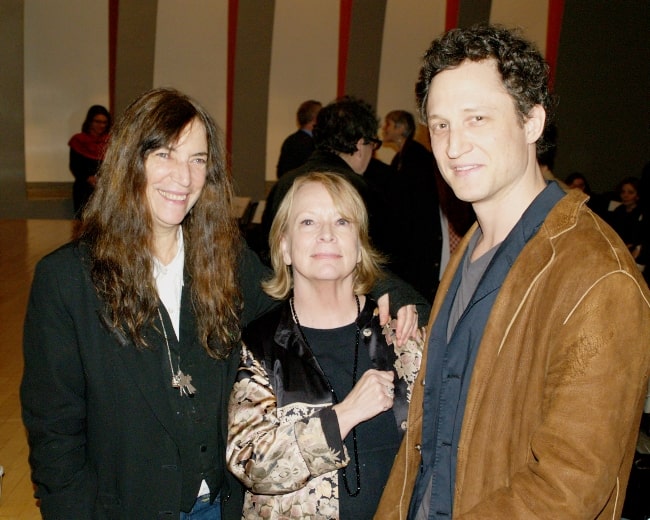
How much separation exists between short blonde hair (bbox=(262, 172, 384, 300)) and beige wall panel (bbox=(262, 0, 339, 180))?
9.79 m

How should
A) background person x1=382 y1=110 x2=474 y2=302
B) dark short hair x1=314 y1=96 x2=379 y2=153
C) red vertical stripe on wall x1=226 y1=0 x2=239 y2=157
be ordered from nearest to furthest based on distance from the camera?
dark short hair x1=314 y1=96 x2=379 y2=153 < background person x1=382 y1=110 x2=474 y2=302 < red vertical stripe on wall x1=226 y1=0 x2=239 y2=157

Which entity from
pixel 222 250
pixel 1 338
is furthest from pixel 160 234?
pixel 1 338

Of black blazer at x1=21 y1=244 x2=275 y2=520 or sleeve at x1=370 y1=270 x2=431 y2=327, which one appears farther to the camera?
sleeve at x1=370 y1=270 x2=431 y2=327

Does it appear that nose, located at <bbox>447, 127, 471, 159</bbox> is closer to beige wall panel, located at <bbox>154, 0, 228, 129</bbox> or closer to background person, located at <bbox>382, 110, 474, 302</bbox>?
background person, located at <bbox>382, 110, 474, 302</bbox>

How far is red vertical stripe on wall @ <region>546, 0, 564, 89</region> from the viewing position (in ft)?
37.9

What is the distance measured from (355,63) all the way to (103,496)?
1067 cm

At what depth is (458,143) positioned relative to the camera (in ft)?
5.13

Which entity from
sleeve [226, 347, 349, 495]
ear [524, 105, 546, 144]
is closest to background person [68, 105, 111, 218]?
sleeve [226, 347, 349, 495]

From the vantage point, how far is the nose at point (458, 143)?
1559mm

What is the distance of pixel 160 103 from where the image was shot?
6.56 feet

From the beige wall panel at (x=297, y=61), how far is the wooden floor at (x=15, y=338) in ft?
12.8

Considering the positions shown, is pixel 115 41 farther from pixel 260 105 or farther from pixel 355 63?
pixel 355 63

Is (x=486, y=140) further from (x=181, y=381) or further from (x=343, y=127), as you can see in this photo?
(x=343, y=127)

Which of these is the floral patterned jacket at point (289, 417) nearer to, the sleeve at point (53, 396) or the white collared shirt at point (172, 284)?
the white collared shirt at point (172, 284)
